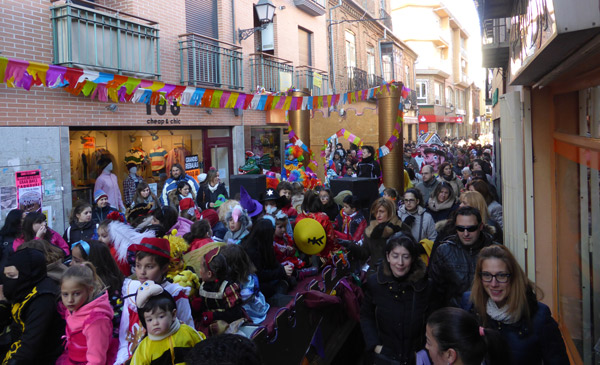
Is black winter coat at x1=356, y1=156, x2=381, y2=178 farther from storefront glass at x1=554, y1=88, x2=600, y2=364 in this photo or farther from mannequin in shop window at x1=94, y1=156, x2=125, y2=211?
storefront glass at x1=554, y1=88, x2=600, y2=364

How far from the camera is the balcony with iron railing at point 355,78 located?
2289 centimetres

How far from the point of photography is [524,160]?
16.7 ft

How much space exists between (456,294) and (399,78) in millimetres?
30317

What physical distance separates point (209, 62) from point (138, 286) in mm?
10405

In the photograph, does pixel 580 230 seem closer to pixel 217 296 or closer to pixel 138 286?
pixel 217 296

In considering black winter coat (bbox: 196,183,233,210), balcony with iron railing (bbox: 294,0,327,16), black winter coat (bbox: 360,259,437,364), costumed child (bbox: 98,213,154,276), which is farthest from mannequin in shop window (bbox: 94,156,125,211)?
balcony with iron railing (bbox: 294,0,327,16)

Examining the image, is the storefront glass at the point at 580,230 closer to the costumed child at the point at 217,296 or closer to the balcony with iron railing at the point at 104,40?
the costumed child at the point at 217,296

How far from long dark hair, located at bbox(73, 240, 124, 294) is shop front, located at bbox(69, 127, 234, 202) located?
20.5ft

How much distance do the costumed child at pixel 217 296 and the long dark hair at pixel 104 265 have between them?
0.75 metres

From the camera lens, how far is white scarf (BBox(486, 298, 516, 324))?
8.84ft

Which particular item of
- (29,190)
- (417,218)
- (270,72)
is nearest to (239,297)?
(417,218)

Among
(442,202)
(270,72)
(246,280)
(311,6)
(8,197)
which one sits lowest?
(246,280)

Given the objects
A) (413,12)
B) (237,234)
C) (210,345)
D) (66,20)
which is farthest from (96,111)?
(413,12)

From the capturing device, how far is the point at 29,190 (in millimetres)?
8289
